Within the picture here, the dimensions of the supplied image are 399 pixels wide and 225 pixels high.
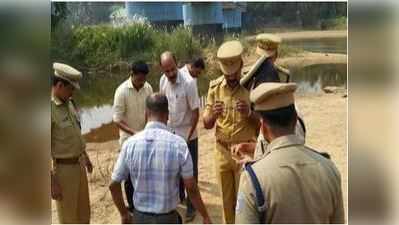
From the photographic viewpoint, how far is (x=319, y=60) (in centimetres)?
234

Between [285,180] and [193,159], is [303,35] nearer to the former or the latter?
[193,159]

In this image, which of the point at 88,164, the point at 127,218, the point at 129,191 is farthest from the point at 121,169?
the point at 88,164

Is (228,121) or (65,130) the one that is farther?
(228,121)

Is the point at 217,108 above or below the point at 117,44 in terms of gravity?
below

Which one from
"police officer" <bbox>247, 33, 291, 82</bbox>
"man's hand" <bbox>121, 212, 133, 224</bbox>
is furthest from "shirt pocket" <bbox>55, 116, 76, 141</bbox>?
"police officer" <bbox>247, 33, 291, 82</bbox>

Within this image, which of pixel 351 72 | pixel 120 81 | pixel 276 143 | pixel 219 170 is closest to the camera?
pixel 276 143

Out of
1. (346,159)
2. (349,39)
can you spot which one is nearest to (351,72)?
(349,39)

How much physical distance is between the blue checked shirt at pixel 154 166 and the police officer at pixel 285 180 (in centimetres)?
60

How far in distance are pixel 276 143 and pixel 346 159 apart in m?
0.51

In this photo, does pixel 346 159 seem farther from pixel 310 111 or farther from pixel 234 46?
pixel 234 46

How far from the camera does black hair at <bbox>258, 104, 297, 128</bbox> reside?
159 cm

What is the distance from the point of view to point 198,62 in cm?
244

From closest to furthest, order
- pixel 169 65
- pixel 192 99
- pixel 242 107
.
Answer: pixel 169 65 → pixel 242 107 → pixel 192 99

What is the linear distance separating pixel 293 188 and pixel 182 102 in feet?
4.43
